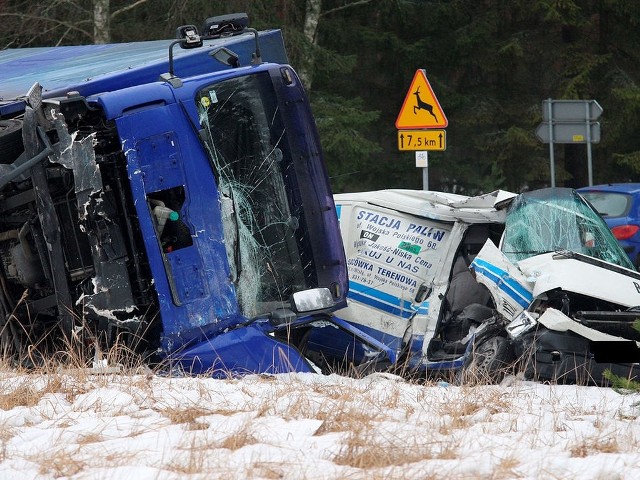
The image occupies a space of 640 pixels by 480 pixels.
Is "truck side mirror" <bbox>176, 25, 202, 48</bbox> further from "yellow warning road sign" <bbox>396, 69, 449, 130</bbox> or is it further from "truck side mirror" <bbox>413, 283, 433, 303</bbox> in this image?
"yellow warning road sign" <bbox>396, 69, 449, 130</bbox>

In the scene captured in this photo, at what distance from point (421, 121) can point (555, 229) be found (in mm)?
4593

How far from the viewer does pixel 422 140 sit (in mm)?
13484

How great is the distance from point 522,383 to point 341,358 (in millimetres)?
1525

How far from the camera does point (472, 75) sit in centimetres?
2458

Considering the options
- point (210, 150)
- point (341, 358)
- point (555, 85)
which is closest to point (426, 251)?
point (341, 358)

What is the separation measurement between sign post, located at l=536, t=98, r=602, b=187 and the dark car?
A: 1.26 metres

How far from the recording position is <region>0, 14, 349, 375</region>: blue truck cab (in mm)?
7184

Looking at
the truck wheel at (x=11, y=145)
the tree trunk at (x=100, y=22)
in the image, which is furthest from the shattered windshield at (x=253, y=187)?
the tree trunk at (x=100, y=22)

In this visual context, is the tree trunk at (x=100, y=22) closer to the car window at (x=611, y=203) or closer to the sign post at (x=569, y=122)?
the sign post at (x=569, y=122)

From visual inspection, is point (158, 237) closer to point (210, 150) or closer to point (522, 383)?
point (210, 150)

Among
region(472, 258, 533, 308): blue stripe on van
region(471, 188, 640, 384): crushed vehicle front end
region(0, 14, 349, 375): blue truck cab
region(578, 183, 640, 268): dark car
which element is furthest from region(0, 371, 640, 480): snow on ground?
region(578, 183, 640, 268): dark car

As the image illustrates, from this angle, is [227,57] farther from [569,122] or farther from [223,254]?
[569,122]

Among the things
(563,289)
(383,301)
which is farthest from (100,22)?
(563,289)

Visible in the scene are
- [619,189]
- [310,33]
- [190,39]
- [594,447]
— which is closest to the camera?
[594,447]
